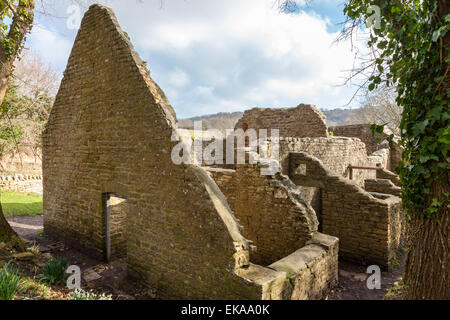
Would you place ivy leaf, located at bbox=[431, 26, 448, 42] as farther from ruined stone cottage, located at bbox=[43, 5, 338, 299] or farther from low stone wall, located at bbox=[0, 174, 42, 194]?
low stone wall, located at bbox=[0, 174, 42, 194]

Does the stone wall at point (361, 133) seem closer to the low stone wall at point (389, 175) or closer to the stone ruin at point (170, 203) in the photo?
the low stone wall at point (389, 175)

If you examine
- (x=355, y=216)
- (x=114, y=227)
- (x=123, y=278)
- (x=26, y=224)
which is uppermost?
(x=355, y=216)

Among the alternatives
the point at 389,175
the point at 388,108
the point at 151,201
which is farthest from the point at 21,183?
the point at 388,108

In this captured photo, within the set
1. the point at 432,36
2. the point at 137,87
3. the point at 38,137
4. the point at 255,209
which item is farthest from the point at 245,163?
the point at 38,137

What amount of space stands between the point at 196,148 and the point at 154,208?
20.6ft

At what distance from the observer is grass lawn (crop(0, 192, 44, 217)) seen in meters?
13.8

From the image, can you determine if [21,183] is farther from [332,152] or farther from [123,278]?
[332,152]

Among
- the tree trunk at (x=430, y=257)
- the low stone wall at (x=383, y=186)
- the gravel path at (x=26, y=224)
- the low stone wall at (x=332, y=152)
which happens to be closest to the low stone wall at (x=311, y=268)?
the tree trunk at (x=430, y=257)

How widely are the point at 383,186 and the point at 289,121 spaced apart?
5839 millimetres

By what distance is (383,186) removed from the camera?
33.5 feet

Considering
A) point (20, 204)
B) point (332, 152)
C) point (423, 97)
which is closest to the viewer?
point (423, 97)

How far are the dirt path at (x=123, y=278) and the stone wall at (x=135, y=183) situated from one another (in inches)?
10.6

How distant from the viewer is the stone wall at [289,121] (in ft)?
44.3
